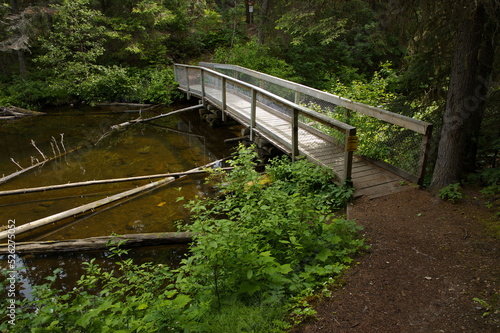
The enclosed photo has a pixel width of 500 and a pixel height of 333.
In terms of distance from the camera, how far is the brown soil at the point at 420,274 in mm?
3029

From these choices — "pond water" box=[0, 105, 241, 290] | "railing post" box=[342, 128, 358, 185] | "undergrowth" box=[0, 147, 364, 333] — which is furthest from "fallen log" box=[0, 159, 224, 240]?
"railing post" box=[342, 128, 358, 185]

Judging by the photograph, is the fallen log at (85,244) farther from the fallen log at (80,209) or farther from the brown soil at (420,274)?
the brown soil at (420,274)

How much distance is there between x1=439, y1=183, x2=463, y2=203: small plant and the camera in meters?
5.40

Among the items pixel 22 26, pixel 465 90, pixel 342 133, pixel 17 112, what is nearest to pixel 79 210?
pixel 342 133

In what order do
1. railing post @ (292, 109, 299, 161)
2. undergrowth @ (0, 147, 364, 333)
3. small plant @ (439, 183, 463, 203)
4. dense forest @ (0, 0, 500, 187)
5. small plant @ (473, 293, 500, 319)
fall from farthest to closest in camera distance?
dense forest @ (0, 0, 500, 187) < railing post @ (292, 109, 299, 161) < small plant @ (439, 183, 463, 203) < undergrowth @ (0, 147, 364, 333) < small plant @ (473, 293, 500, 319)

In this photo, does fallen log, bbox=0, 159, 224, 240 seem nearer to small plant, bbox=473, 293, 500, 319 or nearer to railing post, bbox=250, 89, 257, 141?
railing post, bbox=250, 89, 257, 141

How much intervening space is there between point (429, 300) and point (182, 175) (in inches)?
273

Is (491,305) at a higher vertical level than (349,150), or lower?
lower

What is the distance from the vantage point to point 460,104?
539cm

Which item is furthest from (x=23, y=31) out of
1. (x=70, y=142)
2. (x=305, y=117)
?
(x=305, y=117)

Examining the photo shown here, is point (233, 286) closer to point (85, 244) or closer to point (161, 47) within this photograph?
point (85, 244)

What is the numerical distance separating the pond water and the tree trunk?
5049 mm

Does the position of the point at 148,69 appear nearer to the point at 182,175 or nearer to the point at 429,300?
the point at 182,175

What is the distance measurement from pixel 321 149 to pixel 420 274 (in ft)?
13.2
